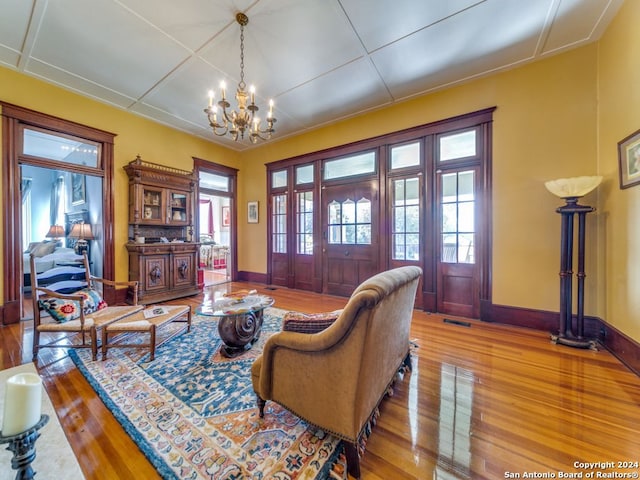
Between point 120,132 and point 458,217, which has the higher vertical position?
point 120,132

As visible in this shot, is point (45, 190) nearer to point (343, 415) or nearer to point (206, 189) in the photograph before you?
point (206, 189)

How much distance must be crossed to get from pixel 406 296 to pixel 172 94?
445 cm

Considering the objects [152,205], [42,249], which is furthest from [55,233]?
[152,205]

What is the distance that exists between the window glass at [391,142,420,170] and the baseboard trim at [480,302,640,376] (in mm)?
2371

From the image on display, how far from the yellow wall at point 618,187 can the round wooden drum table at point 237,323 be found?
3389 mm

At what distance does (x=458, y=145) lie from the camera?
11.9 ft

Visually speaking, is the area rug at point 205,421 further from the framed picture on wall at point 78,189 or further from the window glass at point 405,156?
the framed picture on wall at point 78,189

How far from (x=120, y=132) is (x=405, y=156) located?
4.92 m

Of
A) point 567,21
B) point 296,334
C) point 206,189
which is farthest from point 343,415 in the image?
point 206,189

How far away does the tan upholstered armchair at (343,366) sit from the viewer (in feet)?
3.84

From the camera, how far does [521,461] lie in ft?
4.22

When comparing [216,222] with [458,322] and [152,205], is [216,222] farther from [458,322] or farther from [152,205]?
[458,322]

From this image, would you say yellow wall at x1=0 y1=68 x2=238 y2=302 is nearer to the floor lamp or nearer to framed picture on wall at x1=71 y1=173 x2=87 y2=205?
framed picture on wall at x1=71 y1=173 x2=87 y2=205

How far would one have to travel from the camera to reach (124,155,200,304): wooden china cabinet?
4.25m
